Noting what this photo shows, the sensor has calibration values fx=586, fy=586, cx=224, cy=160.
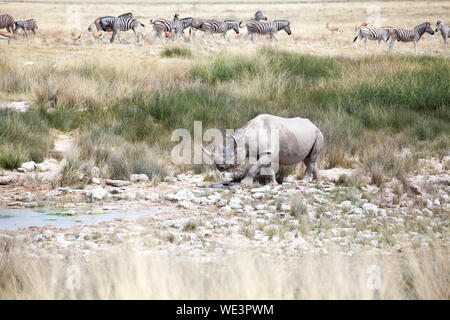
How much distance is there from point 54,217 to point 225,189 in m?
2.21

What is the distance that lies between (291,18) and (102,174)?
47626 mm

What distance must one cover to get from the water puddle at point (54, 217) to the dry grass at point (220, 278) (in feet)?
4.64

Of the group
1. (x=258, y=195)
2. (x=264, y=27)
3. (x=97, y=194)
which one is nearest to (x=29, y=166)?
(x=97, y=194)

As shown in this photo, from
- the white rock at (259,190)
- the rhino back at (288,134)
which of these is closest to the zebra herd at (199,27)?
the rhino back at (288,134)

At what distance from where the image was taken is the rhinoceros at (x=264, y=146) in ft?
24.6

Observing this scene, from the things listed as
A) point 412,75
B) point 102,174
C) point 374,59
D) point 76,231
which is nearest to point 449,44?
point 374,59

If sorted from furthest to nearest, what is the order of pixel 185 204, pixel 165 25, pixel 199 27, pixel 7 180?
pixel 199 27, pixel 165 25, pixel 7 180, pixel 185 204

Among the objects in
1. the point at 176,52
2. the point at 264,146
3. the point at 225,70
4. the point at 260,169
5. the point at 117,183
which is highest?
the point at 176,52

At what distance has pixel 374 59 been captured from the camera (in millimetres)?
16047

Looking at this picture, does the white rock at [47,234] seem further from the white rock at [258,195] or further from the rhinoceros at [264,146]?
the white rock at [258,195]

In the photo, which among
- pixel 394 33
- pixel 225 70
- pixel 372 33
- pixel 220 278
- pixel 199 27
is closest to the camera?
pixel 220 278

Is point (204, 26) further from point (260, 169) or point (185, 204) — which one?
point (185, 204)

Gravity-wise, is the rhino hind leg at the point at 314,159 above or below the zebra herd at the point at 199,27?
below

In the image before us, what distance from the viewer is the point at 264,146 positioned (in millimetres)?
7539
